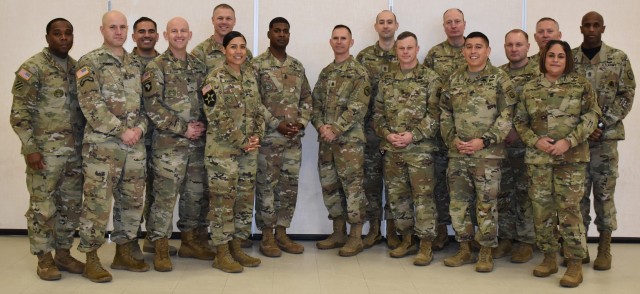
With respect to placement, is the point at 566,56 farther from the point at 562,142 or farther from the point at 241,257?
the point at 241,257

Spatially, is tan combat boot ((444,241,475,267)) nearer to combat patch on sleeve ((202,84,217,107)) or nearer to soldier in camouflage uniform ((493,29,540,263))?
soldier in camouflage uniform ((493,29,540,263))

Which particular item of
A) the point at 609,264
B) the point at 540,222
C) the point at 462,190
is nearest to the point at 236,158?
the point at 462,190

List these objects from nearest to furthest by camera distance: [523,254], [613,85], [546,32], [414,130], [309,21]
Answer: [613,85]
[414,130]
[523,254]
[546,32]
[309,21]

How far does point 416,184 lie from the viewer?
5.31 meters

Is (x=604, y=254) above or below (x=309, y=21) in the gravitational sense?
below

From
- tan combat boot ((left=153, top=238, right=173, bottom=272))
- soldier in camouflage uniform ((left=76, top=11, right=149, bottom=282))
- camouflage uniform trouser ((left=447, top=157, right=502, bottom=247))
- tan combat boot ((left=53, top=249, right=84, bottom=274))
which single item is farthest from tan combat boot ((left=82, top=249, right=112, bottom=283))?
camouflage uniform trouser ((left=447, top=157, right=502, bottom=247))

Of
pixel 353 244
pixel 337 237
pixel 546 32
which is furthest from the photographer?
pixel 337 237

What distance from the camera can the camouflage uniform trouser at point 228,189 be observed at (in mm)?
4863

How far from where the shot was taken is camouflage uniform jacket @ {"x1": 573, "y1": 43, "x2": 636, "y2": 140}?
5.10 metres

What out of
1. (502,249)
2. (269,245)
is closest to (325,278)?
(269,245)

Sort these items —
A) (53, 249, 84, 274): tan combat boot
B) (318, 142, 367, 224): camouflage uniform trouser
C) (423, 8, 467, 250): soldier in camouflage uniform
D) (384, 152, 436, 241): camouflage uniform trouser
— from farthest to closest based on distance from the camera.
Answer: (423, 8, 467, 250): soldier in camouflage uniform
(318, 142, 367, 224): camouflage uniform trouser
(384, 152, 436, 241): camouflage uniform trouser
(53, 249, 84, 274): tan combat boot

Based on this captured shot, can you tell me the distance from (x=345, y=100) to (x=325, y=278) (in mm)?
1465

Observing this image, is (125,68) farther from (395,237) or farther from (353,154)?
(395,237)

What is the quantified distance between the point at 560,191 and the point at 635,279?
886 millimetres
